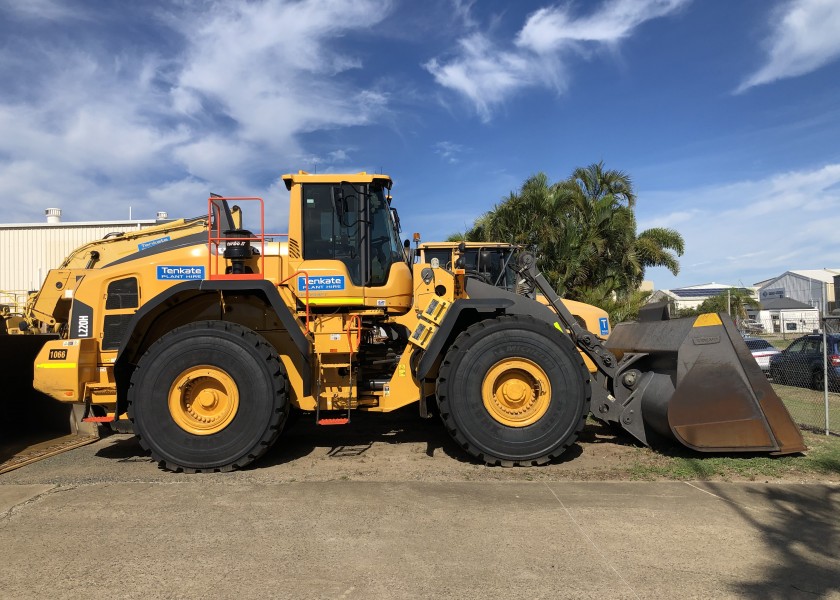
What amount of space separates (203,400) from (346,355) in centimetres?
159

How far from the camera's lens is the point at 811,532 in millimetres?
4023

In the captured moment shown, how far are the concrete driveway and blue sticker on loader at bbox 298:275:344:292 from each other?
205 centimetres

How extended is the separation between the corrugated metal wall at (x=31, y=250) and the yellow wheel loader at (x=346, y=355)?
63.3 feet

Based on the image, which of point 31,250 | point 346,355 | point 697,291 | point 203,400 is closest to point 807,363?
point 346,355

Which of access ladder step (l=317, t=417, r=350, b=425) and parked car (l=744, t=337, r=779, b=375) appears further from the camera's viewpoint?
parked car (l=744, t=337, r=779, b=375)

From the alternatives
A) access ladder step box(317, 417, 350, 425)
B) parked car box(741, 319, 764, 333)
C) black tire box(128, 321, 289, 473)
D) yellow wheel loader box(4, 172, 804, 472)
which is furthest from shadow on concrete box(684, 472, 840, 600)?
parked car box(741, 319, 764, 333)

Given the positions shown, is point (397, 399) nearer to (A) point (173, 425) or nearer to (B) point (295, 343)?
(B) point (295, 343)

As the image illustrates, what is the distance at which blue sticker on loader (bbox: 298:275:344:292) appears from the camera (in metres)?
6.02

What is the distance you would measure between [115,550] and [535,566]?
292cm

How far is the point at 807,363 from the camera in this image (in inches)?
495

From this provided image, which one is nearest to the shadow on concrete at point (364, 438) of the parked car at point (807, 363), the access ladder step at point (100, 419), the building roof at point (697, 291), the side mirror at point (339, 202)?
the access ladder step at point (100, 419)

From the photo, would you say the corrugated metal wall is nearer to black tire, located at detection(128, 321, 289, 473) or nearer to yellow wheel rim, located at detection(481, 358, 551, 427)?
black tire, located at detection(128, 321, 289, 473)

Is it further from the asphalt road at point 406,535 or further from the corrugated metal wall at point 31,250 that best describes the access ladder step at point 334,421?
the corrugated metal wall at point 31,250

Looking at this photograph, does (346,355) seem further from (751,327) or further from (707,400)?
(751,327)
